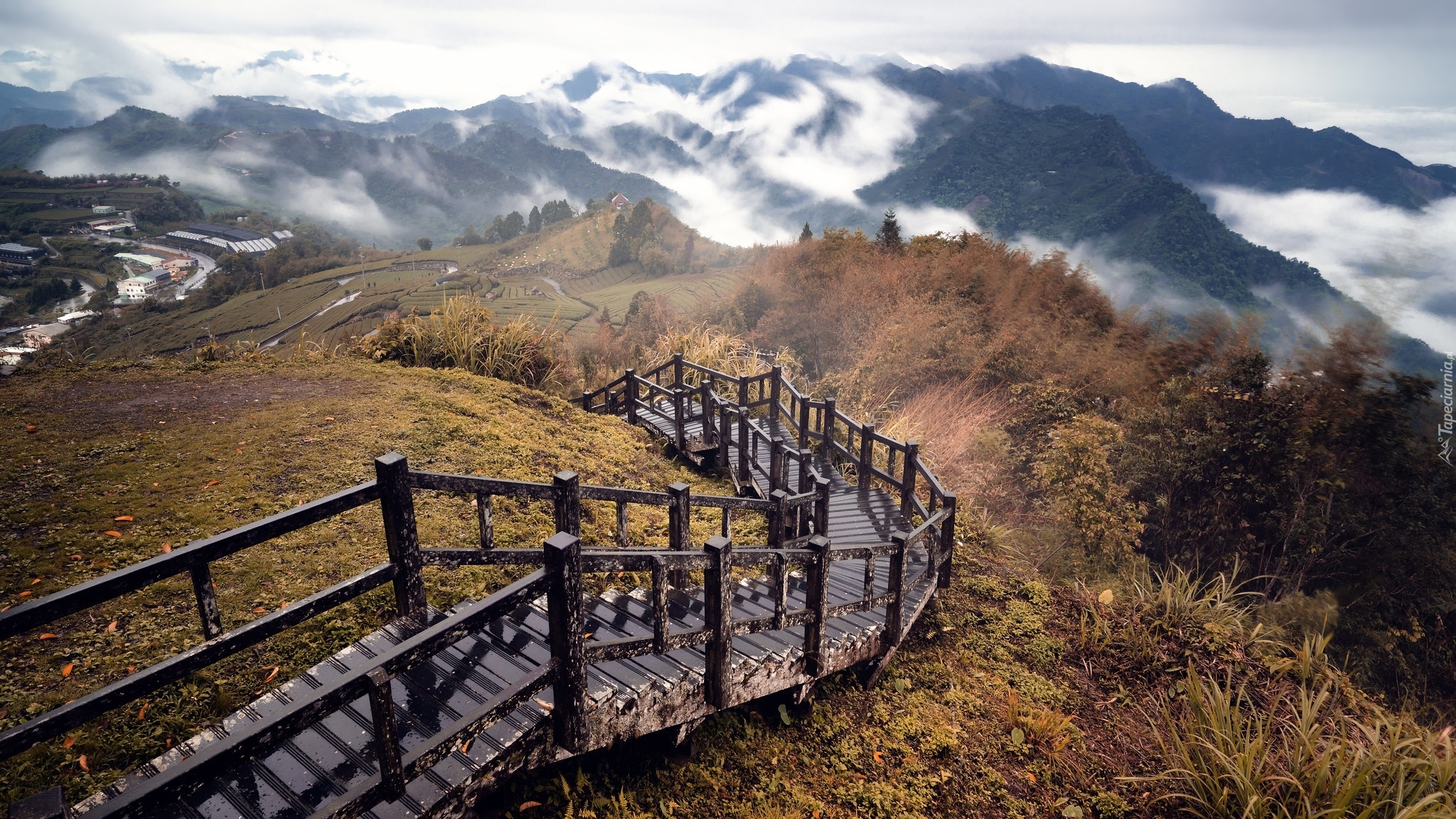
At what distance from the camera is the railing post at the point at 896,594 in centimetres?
581

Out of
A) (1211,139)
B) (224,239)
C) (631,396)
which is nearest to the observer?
(631,396)

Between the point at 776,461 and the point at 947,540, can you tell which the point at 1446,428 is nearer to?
the point at 947,540

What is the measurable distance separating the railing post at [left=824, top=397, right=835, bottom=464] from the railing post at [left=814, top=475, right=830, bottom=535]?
312 centimetres

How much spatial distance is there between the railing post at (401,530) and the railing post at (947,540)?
508 cm

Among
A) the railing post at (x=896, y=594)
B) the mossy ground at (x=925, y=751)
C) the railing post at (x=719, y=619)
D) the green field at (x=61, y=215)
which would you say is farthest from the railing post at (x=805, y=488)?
the green field at (x=61, y=215)

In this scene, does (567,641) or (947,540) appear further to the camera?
(947,540)

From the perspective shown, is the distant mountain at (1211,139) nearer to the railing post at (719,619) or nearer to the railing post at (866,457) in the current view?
the railing post at (866,457)

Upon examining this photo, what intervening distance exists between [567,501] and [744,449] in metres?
5.63

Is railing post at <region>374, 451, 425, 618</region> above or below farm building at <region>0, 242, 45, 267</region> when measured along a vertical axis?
above

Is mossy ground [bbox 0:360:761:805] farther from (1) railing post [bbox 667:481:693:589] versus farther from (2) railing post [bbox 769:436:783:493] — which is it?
→ (1) railing post [bbox 667:481:693:589]

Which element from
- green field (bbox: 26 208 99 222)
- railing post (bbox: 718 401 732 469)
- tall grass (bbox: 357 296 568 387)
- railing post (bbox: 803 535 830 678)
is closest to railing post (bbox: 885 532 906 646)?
railing post (bbox: 803 535 830 678)

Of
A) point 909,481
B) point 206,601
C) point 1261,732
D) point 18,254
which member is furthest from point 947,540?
point 18,254

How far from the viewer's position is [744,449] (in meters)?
9.77

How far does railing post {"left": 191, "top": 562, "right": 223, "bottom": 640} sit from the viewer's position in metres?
3.06
